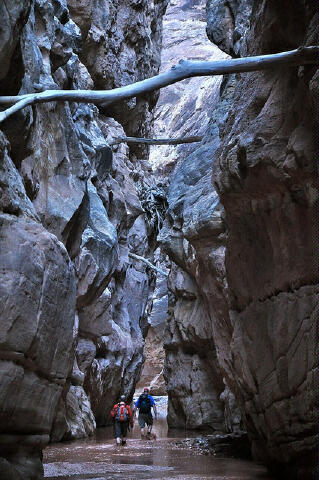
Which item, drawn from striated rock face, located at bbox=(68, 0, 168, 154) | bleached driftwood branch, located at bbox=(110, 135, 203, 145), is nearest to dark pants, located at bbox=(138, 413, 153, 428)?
bleached driftwood branch, located at bbox=(110, 135, 203, 145)

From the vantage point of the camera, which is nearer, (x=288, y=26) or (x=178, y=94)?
(x=288, y=26)

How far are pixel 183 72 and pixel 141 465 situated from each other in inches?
246

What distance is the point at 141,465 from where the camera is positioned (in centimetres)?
904

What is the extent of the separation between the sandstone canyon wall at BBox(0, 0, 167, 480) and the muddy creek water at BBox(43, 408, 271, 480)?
1.60 m

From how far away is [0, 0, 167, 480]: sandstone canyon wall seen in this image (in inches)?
227

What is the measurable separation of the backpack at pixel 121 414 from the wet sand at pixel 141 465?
1736mm

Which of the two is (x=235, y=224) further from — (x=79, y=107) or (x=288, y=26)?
(x=79, y=107)

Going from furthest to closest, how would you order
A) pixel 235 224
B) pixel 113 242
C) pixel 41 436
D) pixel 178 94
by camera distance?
pixel 178 94 → pixel 113 242 → pixel 235 224 → pixel 41 436

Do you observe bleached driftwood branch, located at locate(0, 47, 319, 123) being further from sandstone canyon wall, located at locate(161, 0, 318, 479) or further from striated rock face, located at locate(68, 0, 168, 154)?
striated rock face, located at locate(68, 0, 168, 154)

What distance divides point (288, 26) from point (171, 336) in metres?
17.4

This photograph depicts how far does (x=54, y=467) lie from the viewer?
8445 mm

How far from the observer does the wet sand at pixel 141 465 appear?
7.45m

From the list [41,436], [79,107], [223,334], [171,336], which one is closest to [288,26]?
[41,436]

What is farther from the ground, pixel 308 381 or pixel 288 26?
pixel 288 26
